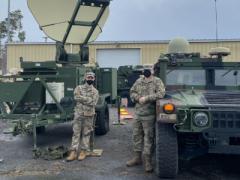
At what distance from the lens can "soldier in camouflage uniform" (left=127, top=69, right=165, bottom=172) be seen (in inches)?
248

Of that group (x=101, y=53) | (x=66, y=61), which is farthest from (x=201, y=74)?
(x=101, y=53)

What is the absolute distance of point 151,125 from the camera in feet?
21.0

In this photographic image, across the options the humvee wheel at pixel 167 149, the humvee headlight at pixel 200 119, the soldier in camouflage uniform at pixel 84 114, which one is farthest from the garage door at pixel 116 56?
the humvee headlight at pixel 200 119

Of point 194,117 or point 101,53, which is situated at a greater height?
point 101,53

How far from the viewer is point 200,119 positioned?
17.3ft

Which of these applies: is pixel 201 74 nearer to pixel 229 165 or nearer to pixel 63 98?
pixel 229 165

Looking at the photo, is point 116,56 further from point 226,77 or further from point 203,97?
point 203,97

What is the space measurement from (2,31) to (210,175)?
113ft

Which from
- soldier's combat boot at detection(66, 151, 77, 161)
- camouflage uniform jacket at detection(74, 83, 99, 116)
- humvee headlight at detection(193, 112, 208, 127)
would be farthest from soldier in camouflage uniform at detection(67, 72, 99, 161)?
humvee headlight at detection(193, 112, 208, 127)

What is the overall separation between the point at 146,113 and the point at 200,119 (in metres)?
1.33

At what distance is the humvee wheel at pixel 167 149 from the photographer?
5.53 metres

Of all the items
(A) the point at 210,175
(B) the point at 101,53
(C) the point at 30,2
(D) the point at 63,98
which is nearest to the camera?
(A) the point at 210,175

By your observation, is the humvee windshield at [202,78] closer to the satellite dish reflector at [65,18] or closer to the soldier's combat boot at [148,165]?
the soldier's combat boot at [148,165]

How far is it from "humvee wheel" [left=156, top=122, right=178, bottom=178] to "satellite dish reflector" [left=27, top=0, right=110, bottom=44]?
4.52 metres
